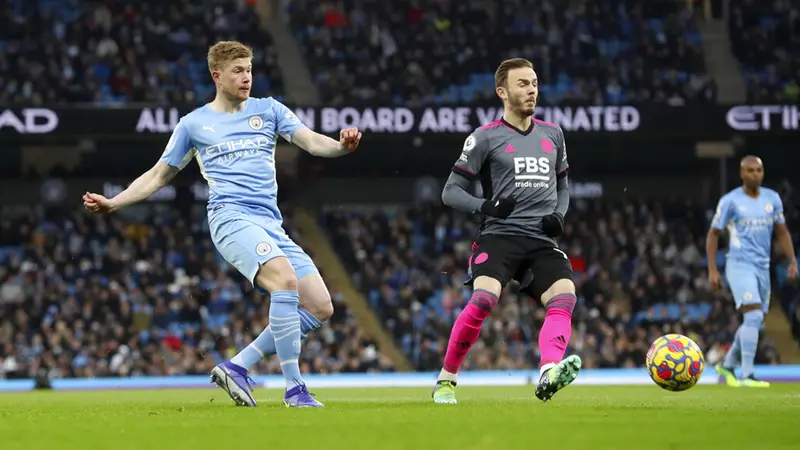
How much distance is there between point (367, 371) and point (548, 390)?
47.0ft

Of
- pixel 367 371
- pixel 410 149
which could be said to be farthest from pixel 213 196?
pixel 410 149

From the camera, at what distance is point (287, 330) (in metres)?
7.47

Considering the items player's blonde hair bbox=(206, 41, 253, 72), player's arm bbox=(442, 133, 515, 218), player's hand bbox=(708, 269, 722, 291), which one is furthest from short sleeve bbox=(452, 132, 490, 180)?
player's hand bbox=(708, 269, 722, 291)

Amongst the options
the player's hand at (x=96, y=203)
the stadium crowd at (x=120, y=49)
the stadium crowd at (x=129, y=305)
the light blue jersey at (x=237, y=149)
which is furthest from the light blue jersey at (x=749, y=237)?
the stadium crowd at (x=120, y=49)

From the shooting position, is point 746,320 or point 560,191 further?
point 746,320

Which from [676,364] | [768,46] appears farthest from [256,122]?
[768,46]

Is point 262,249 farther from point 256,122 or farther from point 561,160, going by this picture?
point 561,160

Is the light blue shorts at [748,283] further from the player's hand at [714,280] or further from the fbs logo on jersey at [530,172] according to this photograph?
the fbs logo on jersey at [530,172]

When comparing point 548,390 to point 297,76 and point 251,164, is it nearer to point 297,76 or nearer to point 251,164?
point 251,164

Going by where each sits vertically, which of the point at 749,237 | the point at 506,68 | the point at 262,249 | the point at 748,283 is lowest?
the point at 748,283

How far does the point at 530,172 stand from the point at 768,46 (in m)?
19.7

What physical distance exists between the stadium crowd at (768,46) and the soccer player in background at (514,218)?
16912 mm

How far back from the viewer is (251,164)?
7789mm

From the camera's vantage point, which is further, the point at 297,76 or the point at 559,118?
the point at 297,76
